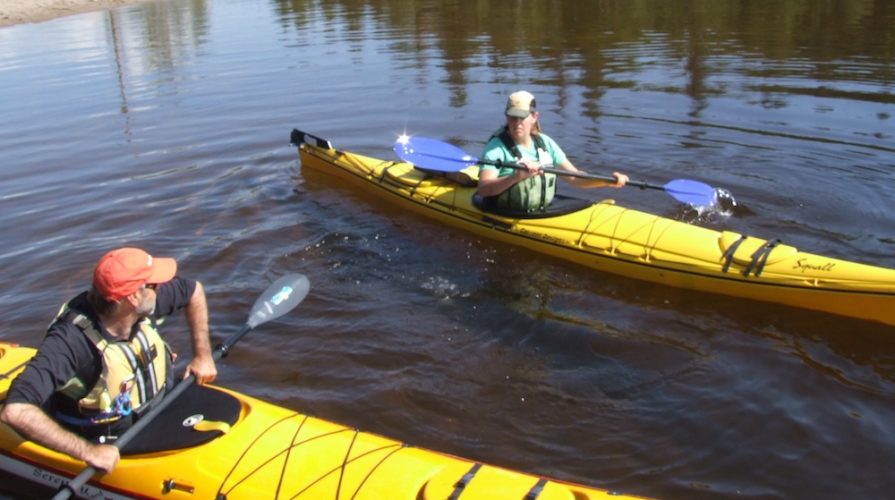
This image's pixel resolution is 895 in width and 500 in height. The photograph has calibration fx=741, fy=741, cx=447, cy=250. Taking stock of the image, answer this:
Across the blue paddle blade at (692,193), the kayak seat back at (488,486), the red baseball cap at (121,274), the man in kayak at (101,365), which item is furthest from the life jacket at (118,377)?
the blue paddle blade at (692,193)

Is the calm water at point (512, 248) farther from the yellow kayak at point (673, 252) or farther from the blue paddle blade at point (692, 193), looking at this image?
the blue paddle blade at point (692, 193)

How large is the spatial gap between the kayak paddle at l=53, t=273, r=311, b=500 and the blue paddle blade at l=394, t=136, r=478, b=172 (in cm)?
267

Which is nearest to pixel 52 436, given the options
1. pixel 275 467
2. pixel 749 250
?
pixel 275 467

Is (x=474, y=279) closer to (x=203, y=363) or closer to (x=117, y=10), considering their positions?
(x=203, y=363)

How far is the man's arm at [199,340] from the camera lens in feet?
12.6

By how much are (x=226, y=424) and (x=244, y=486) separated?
369mm

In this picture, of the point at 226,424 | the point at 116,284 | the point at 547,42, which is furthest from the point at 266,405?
the point at 547,42

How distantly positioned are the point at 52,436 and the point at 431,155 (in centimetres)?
478

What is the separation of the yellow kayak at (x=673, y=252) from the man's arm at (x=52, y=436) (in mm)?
3955

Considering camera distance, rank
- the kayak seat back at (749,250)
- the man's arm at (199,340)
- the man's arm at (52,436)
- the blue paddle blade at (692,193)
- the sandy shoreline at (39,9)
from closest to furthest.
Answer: the man's arm at (52,436)
the man's arm at (199,340)
the kayak seat back at (749,250)
the blue paddle blade at (692,193)
the sandy shoreline at (39,9)

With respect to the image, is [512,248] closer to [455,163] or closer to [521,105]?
[455,163]

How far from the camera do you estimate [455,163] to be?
7.15 m

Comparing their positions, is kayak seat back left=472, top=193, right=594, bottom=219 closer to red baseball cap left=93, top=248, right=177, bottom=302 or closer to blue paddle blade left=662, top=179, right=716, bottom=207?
blue paddle blade left=662, top=179, right=716, bottom=207

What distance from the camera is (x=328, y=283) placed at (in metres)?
6.32
